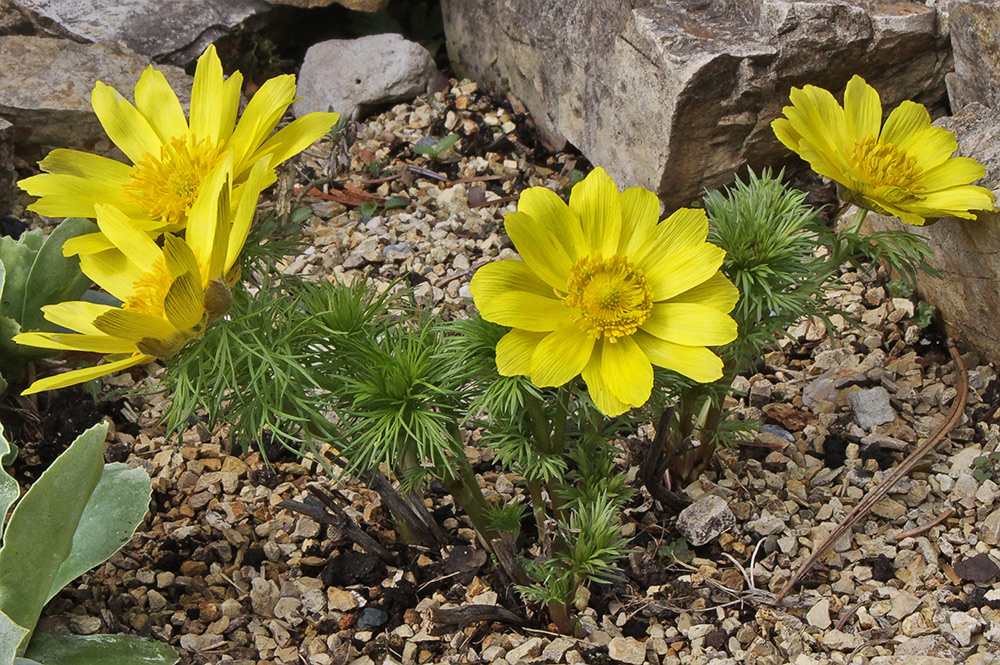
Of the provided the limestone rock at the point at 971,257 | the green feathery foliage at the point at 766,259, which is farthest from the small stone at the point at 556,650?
the limestone rock at the point at 971,257

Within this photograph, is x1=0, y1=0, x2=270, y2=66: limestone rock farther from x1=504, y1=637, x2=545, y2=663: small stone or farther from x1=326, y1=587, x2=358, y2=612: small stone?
x1=504, y1=637, x2=545, y2=663: small stone

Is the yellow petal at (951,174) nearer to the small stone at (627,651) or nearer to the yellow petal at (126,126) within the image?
the small stone at (627,651)

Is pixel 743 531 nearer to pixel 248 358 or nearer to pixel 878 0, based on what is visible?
pixel 248 358

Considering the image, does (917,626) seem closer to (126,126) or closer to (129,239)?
(129,239)

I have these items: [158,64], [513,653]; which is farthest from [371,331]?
[158,64]

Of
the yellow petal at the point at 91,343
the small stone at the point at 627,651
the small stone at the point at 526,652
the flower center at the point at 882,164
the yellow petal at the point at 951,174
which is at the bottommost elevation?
the small stone at the point at 627,651

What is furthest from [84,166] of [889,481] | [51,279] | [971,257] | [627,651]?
[971,257]
